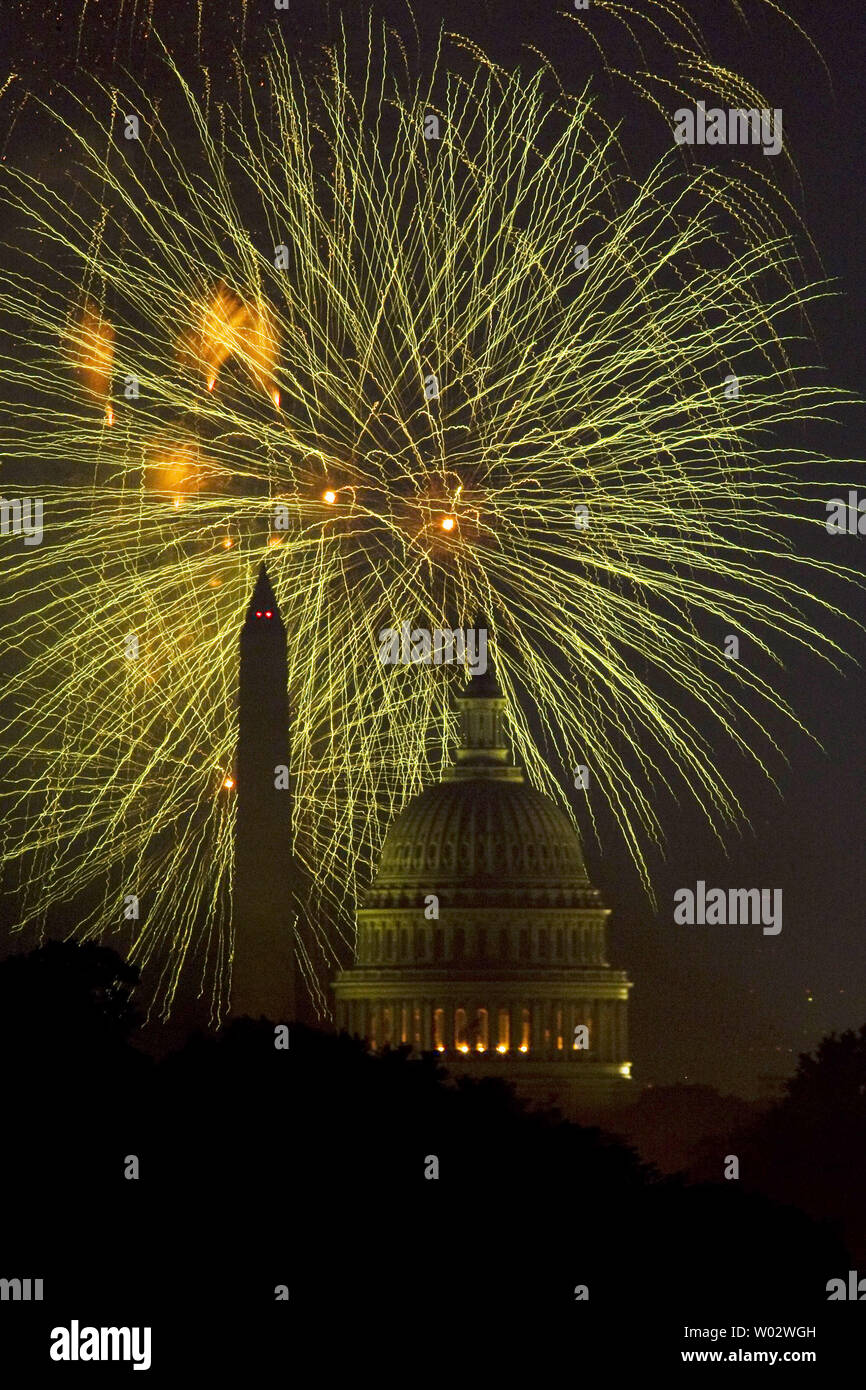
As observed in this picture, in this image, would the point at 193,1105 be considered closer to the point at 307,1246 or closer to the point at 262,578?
the point at 307,1246

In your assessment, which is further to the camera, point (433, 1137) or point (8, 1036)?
point (433, 1137)
